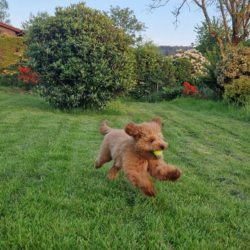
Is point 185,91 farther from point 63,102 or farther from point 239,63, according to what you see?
point 63,102

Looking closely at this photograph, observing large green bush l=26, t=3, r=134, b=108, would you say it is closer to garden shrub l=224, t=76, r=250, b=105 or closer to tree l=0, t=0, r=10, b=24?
garden shrub l=224, t=76, r=250, b=105

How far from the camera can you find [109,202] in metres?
2.61

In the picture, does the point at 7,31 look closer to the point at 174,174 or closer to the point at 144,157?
the point at 144,157

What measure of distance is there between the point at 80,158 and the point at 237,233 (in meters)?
2.50

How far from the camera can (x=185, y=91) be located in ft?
48.2

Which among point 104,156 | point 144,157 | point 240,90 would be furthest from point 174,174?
point 240,90

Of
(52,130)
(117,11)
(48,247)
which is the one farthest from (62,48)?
(117,11)

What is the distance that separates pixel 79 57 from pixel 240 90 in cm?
641

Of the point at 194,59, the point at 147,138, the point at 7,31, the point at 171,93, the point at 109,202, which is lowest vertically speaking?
the point at 171,93

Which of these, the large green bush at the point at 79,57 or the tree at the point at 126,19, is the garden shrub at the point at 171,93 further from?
the tree at the point at 126,19

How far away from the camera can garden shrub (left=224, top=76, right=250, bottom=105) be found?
10422 mm

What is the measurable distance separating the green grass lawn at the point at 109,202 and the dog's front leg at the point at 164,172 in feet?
0.90

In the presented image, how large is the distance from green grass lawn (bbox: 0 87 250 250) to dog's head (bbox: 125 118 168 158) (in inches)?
21.8

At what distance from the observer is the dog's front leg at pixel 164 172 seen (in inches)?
98.7
